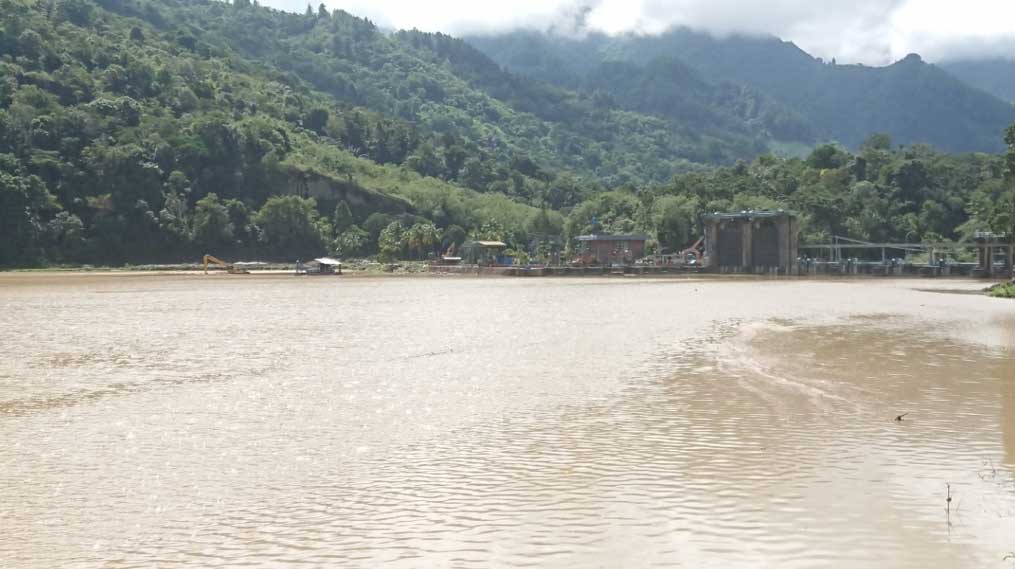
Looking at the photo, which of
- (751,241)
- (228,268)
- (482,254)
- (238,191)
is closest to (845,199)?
(751,241)

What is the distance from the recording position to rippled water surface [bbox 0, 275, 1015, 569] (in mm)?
10344

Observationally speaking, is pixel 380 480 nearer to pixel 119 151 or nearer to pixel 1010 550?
pixel 1010 550

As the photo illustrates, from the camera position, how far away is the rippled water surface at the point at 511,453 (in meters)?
10.3

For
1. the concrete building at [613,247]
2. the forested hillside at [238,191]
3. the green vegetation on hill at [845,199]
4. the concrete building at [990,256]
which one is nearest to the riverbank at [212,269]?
the forested hillside at [238,191]

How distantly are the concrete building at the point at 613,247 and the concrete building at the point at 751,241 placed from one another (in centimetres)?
1143

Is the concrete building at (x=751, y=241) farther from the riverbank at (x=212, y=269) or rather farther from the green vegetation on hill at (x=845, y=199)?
the riverbank at (x=212, y=269)

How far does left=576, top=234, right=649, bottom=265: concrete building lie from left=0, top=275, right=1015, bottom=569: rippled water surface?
110 meters

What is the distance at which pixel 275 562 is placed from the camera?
985cm

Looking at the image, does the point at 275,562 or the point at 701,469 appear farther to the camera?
the point at 701,469

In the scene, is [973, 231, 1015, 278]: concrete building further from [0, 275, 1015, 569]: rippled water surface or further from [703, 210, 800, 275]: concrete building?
[0, 275, 1015, 569]: rippled water surface

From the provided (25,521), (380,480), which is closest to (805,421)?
(380,480)

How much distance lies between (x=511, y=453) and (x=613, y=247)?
436 ft

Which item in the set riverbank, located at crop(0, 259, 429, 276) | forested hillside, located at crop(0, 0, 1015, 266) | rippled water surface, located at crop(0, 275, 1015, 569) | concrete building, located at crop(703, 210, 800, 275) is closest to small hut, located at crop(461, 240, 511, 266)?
riverbank, located at crop(0, 259, 429, 276)

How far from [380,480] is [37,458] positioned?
6039mm
